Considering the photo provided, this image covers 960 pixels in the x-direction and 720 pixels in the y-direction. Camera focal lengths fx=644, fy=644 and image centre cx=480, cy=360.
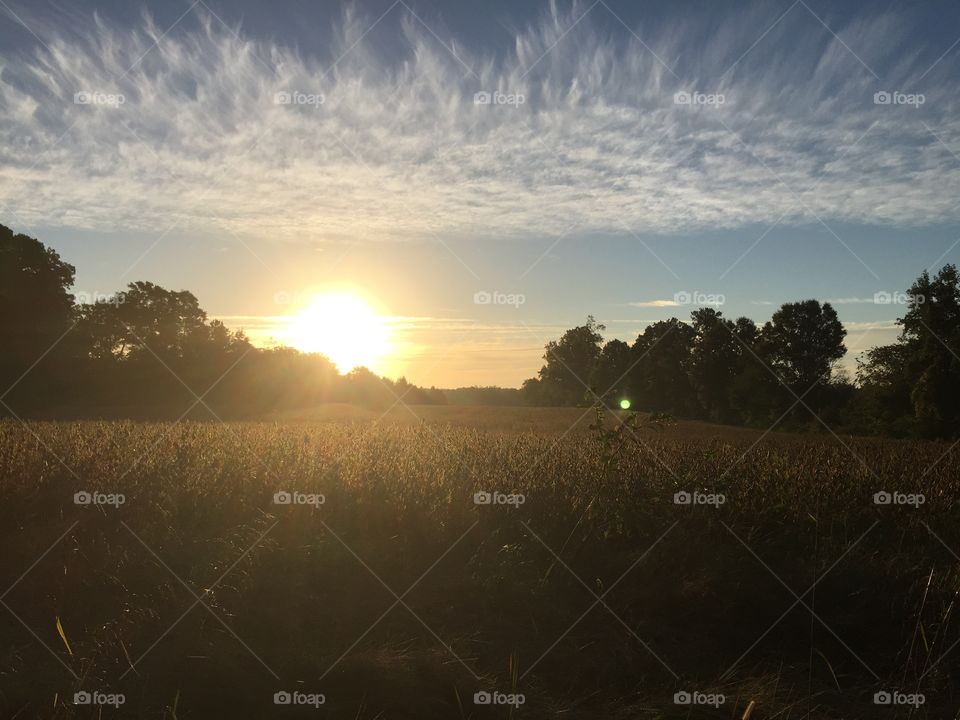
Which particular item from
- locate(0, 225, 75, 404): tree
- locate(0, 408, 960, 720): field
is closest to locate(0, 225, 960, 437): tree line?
locate(0, 225, 75, 404): tree

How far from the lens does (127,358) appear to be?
145ft

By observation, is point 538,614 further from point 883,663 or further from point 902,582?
point 902,582

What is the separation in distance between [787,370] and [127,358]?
51.9 meters

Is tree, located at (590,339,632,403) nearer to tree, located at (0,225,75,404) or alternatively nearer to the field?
tree, located at (0,225,75,404)

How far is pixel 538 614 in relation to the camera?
6.01m

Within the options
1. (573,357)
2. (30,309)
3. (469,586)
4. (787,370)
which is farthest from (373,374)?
(469,586)

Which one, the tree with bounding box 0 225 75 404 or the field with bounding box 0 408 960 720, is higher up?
the tree with bounding box 0 225 75 404

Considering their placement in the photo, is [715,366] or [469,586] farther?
[715,366]

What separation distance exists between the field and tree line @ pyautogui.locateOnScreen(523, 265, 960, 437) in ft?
79.1

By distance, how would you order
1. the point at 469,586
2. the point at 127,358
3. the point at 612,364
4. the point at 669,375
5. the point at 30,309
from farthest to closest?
1. the point at 612,364
2. the point at 669,375
3. the point at 127,358
4. the point at 30,309
5. the point at 469,586

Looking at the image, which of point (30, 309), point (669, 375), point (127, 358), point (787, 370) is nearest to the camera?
point (30, 309)

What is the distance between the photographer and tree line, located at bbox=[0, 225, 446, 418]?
36281mm

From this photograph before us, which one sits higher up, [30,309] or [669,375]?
[30,309]

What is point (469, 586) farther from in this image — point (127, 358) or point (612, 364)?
point (612, 364)
